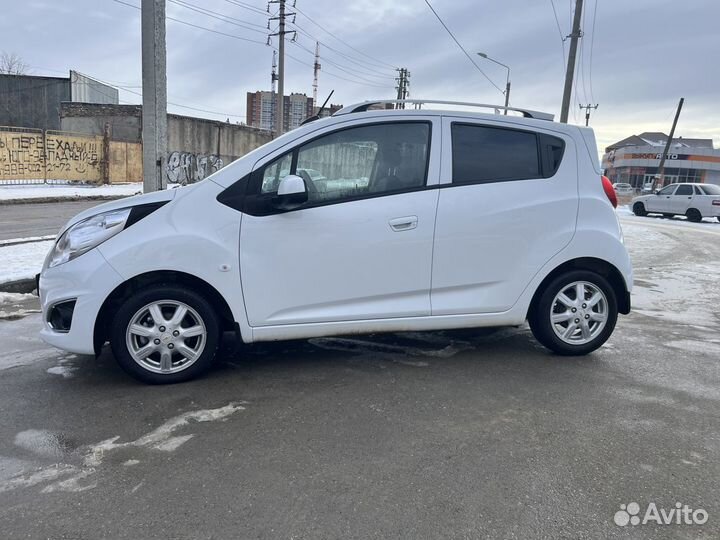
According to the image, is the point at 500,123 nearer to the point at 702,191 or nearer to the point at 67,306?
the point at 67,306

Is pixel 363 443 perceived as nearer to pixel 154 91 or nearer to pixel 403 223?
pixel 403 223

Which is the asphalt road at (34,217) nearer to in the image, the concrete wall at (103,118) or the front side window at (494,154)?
the front side window at (494,154)

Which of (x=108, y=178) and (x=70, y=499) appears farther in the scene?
(x=108, y=178)

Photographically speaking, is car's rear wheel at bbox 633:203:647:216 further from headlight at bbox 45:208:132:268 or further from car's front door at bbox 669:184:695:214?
headlight at bbox 45:208:132:268

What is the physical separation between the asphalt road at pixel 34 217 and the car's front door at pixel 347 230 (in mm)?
8721

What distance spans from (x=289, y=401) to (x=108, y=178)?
88.4 ft

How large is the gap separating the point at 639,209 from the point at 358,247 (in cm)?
2598

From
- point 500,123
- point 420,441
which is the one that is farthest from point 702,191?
point 420,441

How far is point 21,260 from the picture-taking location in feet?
24.9

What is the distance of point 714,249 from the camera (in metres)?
13.2

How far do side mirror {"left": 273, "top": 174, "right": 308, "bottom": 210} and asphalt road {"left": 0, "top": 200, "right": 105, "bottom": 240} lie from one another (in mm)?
8819

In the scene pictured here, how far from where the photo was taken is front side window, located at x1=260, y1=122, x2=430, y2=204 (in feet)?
12.8

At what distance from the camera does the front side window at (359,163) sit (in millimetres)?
3898

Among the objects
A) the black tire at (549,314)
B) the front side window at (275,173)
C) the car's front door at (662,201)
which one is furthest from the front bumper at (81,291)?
the car's front door at (662,201)
